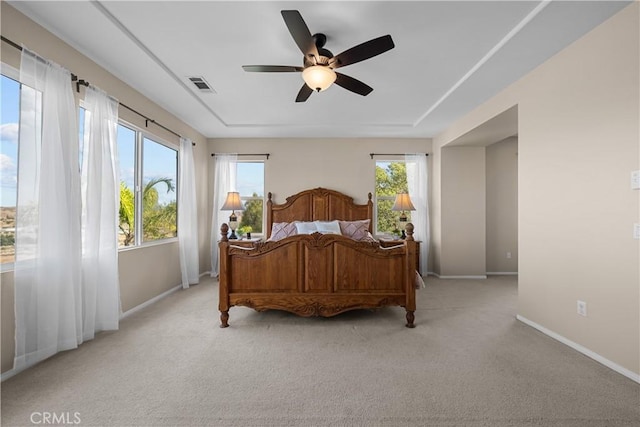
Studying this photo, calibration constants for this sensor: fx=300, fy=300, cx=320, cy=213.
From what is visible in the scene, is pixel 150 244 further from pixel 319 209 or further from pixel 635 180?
pixel 635 180

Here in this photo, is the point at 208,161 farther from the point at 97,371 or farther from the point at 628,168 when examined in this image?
the point at 628,168

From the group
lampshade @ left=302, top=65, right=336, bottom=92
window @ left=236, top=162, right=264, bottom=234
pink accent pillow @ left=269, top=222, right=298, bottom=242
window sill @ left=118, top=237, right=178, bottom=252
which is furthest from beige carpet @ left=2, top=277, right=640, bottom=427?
window @ left=236, top=162, right=264, bottom=234

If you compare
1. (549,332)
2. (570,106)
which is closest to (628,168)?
(570,106)

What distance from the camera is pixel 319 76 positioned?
2.34 m

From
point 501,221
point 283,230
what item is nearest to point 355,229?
point 283,230

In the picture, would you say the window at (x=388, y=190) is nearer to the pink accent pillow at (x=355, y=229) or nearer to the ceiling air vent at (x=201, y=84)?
the pink accent pillow at (x=355, y=229)

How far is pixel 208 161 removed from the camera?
5.66m

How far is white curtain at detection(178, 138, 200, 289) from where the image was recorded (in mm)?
4492

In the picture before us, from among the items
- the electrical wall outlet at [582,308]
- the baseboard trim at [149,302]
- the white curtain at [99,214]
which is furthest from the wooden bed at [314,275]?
the electrical wall outlet at [582,308]


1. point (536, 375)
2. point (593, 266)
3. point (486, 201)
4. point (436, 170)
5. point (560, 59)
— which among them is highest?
point (560, 59)

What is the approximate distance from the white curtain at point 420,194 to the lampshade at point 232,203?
3.08m

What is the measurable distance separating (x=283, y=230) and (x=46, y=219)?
3.01 m

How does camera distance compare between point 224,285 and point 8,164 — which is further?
point 224,285

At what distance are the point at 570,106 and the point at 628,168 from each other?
0.75 metres
